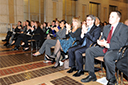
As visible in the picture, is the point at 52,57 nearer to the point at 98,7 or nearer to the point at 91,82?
the point at 91,82

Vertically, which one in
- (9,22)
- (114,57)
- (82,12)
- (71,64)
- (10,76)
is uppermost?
(82,12)

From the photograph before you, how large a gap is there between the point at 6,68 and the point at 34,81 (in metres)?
1.50

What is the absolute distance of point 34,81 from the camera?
10.3 feet

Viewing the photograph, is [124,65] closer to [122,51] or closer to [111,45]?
[122,51]

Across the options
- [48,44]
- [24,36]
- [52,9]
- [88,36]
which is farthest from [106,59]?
[52,9]

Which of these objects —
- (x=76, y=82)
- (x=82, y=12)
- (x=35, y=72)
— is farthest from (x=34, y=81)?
(x=82, y=12)

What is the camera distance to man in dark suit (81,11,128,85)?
8.44 ft

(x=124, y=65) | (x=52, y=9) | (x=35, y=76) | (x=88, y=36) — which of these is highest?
(x=52, y=9)

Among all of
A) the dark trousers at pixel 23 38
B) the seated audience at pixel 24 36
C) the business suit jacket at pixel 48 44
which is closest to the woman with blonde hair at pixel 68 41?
the business suit jacket at pixel 48 44

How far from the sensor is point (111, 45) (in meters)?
→ 2.70

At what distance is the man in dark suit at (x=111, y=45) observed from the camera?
2.57 meters

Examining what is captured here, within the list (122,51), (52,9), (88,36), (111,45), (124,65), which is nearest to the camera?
(124,65)

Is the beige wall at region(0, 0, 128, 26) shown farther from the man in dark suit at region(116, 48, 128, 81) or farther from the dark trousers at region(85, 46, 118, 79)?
the man in dark suit at region(116, 48, 128, 81)

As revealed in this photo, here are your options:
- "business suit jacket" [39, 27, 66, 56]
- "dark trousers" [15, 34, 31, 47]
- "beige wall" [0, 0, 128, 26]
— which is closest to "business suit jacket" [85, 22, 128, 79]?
"business suit jacket" [39, 27, 66, 56]
